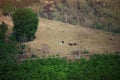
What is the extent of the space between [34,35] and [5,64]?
5.64 metres

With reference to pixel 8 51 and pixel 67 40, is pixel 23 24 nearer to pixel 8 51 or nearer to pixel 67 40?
pixel 8 51

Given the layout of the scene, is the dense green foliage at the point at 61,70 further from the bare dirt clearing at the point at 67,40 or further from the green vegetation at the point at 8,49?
the bare dirt clearing at the point at 67,40

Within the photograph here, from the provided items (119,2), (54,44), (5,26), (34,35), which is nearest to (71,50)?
(54,44)

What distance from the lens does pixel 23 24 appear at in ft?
82.5

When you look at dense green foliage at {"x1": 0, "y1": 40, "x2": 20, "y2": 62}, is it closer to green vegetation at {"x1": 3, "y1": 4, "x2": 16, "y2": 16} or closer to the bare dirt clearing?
the bare dirt clearing

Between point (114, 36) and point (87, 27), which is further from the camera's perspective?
point (87, 27)

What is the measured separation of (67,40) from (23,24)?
3.58 m

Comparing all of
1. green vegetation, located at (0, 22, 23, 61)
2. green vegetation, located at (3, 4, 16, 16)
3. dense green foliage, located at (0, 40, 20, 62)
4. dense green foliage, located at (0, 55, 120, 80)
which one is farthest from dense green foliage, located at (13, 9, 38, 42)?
green vegetation, located at (3, 4, 16, 16)

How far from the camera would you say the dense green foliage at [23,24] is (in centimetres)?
2517

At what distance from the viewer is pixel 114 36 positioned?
28.0 meters

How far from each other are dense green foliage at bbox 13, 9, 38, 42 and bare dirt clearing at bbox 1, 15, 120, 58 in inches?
25.9

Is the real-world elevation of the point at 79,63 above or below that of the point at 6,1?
below

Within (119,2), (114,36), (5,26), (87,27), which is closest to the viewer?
(5,26)

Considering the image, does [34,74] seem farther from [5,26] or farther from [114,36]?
[114,36]
